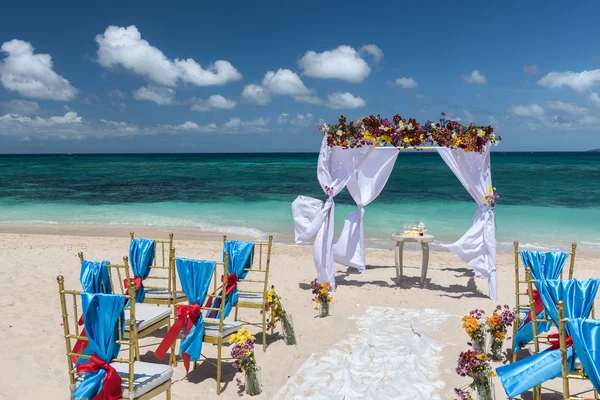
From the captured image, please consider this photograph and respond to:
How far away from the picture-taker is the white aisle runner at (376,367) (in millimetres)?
4512

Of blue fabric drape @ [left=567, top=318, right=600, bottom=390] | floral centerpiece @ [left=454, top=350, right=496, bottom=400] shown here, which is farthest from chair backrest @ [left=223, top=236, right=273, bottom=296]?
blue fabric drape @ [left=567, top=318, right=600, bottom=390]

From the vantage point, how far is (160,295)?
6352 millimetres

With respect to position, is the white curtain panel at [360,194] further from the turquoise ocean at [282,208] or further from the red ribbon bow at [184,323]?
the red ribbon bow at [184,323]

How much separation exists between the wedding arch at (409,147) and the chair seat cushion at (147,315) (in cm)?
296

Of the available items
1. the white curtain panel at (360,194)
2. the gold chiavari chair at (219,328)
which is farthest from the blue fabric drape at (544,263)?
the white curtain panel at (360,194)

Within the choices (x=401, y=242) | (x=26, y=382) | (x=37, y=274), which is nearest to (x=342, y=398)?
(x=26, y=382)

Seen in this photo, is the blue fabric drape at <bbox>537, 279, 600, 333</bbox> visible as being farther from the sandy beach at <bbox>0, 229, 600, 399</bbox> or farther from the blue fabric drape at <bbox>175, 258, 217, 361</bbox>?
the blue fabric drape at <bbox>175, 258, 217, 361</bbox>

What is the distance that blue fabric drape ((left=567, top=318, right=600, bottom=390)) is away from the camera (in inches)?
113

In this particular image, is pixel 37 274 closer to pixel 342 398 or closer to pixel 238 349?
pixel 238 349

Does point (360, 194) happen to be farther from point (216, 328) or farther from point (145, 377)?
point (145, 377)

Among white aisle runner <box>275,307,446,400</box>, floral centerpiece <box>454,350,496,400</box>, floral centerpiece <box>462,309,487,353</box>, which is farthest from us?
floral centerpiece <box>462,309,487,353</box>

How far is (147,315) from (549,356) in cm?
396

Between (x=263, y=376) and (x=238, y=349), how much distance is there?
65 cm

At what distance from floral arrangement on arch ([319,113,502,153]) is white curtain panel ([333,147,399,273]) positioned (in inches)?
25.7
